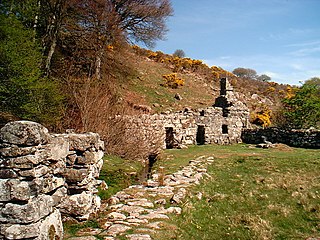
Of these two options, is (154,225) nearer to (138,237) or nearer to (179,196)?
(138,237)

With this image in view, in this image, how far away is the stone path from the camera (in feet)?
15.6

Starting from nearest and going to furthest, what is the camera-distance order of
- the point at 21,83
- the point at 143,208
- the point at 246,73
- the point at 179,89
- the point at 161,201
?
the point at 143,208 < the point at 161,201 < the point at 21,83 < the point at 179,89 < the point at 246,73

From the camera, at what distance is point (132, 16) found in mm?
21219

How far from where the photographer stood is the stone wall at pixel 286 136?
16.9 m

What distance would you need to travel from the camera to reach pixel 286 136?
1809 cm

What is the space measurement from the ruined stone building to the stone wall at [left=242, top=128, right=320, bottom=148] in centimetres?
80

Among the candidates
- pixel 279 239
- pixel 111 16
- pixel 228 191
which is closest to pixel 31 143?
pixel 279 239

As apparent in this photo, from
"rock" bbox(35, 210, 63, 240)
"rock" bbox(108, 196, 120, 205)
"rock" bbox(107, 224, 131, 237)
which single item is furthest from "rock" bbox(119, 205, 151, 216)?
"rock" bbox(35, 210, 63, 240)

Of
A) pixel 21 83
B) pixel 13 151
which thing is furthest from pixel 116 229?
pixel 21 83

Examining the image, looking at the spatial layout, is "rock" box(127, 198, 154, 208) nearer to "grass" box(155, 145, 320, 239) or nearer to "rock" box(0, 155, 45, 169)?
"grass" box(155, 145, 320, 239)

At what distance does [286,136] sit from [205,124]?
505 cm

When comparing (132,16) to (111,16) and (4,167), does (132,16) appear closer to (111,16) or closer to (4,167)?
(111,16)

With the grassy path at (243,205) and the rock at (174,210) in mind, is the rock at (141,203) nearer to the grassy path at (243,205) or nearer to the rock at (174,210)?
the grassy path at (243,205)

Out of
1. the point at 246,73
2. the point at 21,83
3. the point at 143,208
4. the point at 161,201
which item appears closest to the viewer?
the point at 143,208
